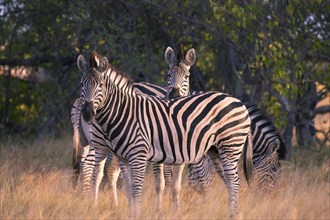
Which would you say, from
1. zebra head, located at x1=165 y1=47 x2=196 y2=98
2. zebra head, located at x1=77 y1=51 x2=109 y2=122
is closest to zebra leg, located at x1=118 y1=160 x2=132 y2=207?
zebra head, located at x1=77 y1=51 x2=109 y2=122

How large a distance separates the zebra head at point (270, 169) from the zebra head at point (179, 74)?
1573 mm

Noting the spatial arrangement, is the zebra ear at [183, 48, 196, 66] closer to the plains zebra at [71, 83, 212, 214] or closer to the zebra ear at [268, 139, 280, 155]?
the plains zebra at [71, 83, 212, 214]

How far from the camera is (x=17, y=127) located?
17000mm

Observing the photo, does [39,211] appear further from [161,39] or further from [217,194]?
[161,39]

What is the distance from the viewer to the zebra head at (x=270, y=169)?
34.0 feet

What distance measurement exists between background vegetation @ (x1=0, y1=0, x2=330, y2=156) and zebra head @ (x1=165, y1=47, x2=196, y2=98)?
64.9 inches

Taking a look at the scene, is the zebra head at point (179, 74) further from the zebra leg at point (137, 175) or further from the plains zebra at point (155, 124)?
the zebra leg at point (137, 175)

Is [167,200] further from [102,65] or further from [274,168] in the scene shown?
[102,65]

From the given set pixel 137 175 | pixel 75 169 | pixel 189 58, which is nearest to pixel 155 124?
pixel 137 175

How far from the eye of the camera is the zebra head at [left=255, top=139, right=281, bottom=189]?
34.0 ft

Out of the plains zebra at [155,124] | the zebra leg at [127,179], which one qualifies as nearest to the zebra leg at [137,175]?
the plains zebra at [155,124]

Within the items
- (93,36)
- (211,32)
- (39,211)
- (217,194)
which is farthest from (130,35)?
(39,211)

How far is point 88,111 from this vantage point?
7.54 metres

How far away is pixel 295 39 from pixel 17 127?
8.11 metres
